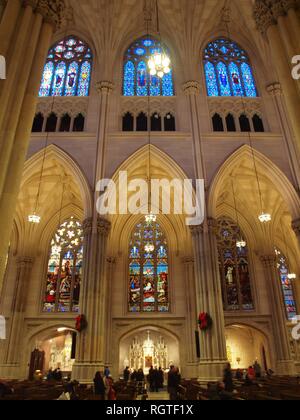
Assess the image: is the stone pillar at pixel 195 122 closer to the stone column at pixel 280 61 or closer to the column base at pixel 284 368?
the stone column at pixel 280 61

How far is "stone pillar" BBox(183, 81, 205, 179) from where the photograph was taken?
17.0m

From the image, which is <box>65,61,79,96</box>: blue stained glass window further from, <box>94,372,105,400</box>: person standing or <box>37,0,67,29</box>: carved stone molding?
<box>94,372,105,400</box>: person standing

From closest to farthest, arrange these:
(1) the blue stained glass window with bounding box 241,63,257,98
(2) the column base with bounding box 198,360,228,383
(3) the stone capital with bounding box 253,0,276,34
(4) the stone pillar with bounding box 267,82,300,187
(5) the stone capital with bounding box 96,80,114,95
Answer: (3) the stone capital with bounding box 253,0,276,34 → (2) the column base with bounding box 198,360,228,383 → (4) the stone pillar with bounding box 267,82,300,187 → (5) the stone capital with bounding box 96,80,114,95 → (1) the blue stained glass window with bounding box 241,63,257,98

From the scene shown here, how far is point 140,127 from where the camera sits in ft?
63.3

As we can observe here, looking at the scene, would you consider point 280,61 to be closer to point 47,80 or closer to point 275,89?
point 275,89

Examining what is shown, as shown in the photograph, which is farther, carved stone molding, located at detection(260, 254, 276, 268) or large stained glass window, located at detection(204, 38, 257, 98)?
carved stone molding, located at detection(260, 254, 276, 268)

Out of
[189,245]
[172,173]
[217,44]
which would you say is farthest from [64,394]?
[217,44]

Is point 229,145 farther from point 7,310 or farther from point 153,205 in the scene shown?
point 7,310

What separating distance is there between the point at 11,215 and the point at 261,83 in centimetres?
1879

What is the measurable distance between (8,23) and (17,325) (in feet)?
52.6

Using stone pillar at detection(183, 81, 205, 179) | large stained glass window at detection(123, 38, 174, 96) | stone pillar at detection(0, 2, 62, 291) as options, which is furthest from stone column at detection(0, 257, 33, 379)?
stone pillar at detection(0, 2, 62, 291)

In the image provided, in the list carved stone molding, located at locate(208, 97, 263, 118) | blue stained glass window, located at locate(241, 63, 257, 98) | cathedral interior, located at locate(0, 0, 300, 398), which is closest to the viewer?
cathedral interior, located at locate(0, 0, 300, 398)

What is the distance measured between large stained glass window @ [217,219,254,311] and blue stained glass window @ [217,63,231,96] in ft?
28.8

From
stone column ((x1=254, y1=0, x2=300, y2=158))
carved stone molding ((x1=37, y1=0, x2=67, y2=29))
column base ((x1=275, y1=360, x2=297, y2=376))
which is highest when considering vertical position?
carved stone molding ((x1=37, y1=0, x2=67, y2=29))
